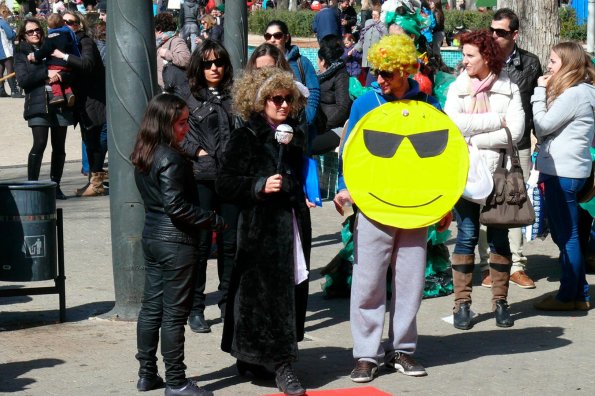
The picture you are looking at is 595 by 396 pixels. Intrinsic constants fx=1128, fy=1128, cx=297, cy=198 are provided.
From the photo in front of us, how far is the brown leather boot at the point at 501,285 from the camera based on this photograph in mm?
7645

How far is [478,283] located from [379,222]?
9.73 feet

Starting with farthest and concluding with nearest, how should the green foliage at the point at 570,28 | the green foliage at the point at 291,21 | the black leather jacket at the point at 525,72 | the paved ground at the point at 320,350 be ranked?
the green foliage at the point at 291,21, the green foliage at the point at 570,28, the black leather jacket at the point at 525,72, the paved ground at the point at 320,350

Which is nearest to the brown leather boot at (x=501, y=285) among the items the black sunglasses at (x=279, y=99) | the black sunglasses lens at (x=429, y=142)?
the black sunglasses lens at (x=429, y=142)

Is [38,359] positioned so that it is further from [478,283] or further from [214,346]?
[478,283]

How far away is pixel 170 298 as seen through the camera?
6004 millimetres

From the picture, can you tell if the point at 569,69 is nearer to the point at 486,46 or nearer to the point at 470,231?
the point at 486,46

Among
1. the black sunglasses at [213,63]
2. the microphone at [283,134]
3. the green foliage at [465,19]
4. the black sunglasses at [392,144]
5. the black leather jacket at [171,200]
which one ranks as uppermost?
the black sunglasses at [213,63]

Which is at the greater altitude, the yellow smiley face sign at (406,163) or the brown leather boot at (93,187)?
the yellow smiley face sign at (406,163)

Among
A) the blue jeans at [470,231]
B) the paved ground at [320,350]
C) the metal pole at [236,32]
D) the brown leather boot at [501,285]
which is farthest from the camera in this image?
the metal pole at [236,32]

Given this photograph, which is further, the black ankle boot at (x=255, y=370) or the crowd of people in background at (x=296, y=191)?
the black ankle boot at (x=255, y=370)

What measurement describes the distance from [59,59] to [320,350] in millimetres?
6636

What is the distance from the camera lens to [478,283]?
9.01 m

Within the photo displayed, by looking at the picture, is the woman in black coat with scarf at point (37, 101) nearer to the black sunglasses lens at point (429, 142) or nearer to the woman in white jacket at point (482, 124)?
the woman in white jacket at point (482, 124)

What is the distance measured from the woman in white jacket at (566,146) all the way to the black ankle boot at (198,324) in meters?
2.44
